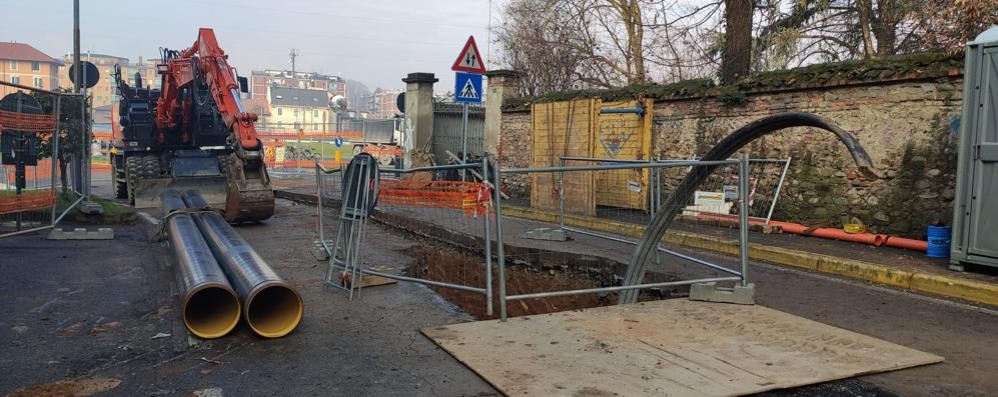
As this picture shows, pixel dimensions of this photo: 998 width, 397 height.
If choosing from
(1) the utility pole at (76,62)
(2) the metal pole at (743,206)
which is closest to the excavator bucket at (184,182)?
(1) the utility pole at (76,62)

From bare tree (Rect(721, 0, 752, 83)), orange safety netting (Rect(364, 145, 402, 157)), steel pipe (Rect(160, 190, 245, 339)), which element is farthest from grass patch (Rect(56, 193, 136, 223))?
orange safety netting (Rect(364, 145, 402, 157))

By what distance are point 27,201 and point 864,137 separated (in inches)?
472

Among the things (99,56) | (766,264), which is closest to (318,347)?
(766,264)

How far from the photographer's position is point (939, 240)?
26.2 feet

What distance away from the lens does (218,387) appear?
3992 millimetres

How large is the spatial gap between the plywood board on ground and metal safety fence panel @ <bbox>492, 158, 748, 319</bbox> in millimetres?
366

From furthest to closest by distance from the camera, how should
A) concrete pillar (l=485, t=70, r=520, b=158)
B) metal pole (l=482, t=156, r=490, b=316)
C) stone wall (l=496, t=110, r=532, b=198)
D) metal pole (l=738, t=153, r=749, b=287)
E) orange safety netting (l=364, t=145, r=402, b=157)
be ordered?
orange safety netting (l=364, t=145, r=402, b=157) < concrete pillar (l=485, t=70, r=520, b=158) < stone wall (l=496, t=110, r=532, b=198) < metal pole (l=738, t=153, r=749, b=287) < metal pole (l=482, t=156, r=490, b=316)

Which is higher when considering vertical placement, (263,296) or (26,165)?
(26,165)

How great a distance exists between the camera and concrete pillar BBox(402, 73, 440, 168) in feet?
61.2

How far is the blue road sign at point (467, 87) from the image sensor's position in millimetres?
11766

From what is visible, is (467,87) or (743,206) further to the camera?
(467,87)

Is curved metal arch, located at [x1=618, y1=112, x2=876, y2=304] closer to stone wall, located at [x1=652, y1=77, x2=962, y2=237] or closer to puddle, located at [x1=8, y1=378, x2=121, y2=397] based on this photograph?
stone wall, located at [x1=652, y1=77, x2=962, y2=237]

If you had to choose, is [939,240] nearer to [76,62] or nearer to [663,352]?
[663,352]

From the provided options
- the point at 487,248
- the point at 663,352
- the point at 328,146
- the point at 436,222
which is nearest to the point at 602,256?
the point at 436,222
